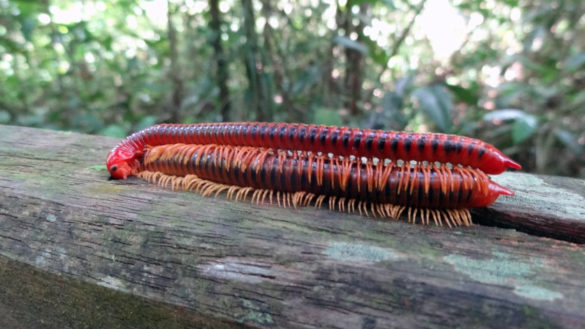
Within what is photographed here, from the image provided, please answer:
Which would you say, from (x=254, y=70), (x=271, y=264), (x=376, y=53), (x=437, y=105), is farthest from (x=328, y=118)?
(x=271, y=264)

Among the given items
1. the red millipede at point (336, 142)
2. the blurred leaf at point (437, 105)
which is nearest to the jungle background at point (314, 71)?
the blurred leaf at point (437, 105)

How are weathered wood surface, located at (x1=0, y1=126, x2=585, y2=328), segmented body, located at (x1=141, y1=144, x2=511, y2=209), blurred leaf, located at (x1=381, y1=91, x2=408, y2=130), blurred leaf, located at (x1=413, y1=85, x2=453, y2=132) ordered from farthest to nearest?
blurred leaf, located at (x1=381, y1=91, x2=408, y2=130), blurred leaf, located at (x1=413, y1=85, x2=453, y2=132), segmented body, located at (x1=141, y1=144, x2=511, y2=209), weathered wood surface, located at (x1=0, y1=126, x2=585, y2=328)

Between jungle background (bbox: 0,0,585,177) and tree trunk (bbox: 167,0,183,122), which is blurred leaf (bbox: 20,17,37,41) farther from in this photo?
tree trunk (bbox: 167,0,183,122)

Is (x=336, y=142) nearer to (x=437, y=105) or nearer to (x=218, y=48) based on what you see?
(x=437, y=105)

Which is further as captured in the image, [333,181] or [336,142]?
[336,142]

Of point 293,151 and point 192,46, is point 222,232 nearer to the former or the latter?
point 293,151

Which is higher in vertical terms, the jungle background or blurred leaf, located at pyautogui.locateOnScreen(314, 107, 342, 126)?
the jungle background

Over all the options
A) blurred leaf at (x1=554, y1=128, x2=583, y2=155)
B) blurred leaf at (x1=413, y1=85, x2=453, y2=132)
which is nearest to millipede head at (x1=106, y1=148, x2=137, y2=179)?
blurred leaf at (x1=413, y1=85, x2=453, y2=132)
